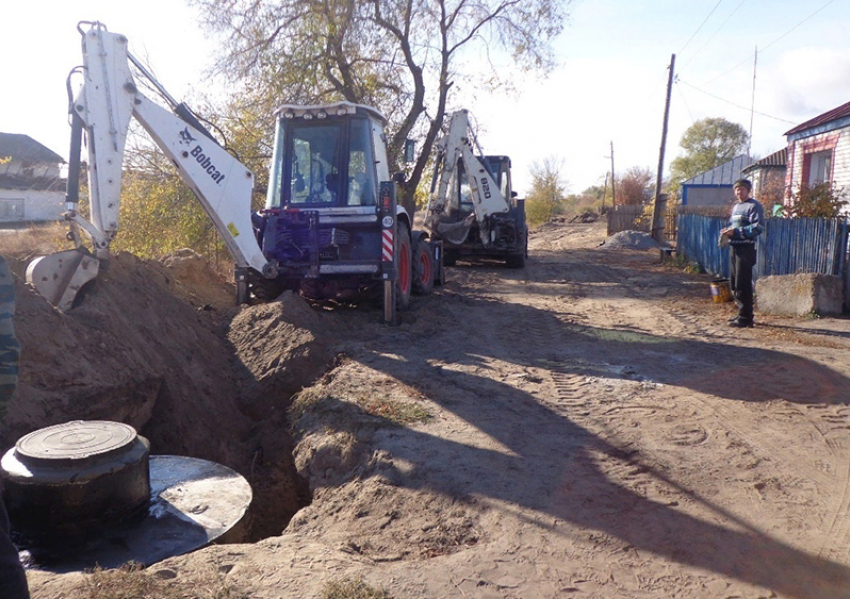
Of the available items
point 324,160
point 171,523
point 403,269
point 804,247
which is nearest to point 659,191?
point 804,247

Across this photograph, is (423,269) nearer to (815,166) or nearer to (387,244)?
(387,244)

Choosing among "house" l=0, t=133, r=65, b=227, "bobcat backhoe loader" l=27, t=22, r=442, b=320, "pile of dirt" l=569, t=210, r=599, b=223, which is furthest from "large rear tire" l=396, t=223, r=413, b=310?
"pile of dirt" l=569, t=210, r=599, b=223

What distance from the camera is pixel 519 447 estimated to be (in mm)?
5168

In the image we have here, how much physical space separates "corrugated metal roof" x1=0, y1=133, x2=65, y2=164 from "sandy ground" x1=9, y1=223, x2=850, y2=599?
33.9m

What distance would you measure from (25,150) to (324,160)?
123 ft

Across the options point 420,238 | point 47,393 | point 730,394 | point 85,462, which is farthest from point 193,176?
point 730,394

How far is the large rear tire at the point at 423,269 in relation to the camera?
1120 centimetres

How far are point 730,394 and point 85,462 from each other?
18.1 feet

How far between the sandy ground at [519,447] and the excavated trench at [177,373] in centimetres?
3

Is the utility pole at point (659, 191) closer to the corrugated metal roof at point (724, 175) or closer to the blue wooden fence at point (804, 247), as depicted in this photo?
the blue wooden fence at point (804, 247)

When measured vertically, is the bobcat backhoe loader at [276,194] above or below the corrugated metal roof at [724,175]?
below

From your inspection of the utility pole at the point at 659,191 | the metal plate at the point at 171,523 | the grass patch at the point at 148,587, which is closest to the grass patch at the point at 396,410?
the metal plate at the point at 171,523

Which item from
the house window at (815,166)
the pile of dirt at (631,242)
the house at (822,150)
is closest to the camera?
the house at (822,150)

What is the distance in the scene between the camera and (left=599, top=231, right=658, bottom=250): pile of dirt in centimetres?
2503
